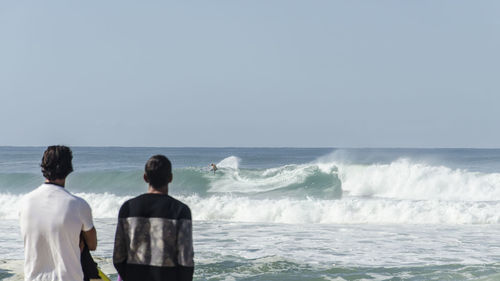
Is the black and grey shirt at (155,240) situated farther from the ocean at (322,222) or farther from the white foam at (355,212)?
the white foam at (355,212)

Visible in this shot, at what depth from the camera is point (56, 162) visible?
11.3 feet

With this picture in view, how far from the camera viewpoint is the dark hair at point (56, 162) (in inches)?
136

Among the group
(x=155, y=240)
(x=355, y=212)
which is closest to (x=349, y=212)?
(x=355, y=212)

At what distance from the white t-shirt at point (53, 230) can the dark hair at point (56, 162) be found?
0.21 feet

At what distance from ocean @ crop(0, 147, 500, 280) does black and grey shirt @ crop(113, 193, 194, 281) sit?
5366 millimetres

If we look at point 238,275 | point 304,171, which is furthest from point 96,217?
point 304,171

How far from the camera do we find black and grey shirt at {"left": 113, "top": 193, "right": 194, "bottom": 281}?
3402mm

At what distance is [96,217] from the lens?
63.5 ft

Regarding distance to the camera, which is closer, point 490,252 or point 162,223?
point 162,223

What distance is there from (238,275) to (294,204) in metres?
10.1

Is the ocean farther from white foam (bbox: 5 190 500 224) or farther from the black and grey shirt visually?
the black and grey shirt

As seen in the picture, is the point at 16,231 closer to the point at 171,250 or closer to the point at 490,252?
the point at 490,252

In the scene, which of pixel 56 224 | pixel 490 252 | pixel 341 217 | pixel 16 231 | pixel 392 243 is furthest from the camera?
pixel 341 217

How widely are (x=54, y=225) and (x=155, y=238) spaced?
1.71ft
